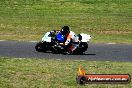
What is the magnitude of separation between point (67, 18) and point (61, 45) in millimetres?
16422

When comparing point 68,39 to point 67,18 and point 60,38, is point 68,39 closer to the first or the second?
point 60,38

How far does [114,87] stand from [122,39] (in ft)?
54.3

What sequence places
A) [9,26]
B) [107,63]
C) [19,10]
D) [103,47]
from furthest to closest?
[19,10], [9,26], [103,47], [107,63]

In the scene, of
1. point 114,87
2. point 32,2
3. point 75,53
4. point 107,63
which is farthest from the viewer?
point 32,2

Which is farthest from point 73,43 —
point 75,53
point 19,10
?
point 19,10

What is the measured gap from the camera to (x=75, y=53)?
980 inches

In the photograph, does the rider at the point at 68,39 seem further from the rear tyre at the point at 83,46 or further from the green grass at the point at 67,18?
the green grass at the point at 67,18

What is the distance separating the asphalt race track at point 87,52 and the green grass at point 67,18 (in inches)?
106

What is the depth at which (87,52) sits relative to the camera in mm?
25594

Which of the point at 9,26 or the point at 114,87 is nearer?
the point at 114,87

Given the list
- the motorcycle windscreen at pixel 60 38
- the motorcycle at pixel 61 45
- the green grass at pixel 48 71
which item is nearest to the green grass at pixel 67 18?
the motorcycle at pixel 61 45

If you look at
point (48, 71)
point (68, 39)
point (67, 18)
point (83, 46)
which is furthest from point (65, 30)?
point (67, 18)

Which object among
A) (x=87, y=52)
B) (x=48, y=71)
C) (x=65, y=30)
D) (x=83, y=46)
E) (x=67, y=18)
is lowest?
(x=67, y=18)

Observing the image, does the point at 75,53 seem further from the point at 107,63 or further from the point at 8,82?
the point at 8,82
